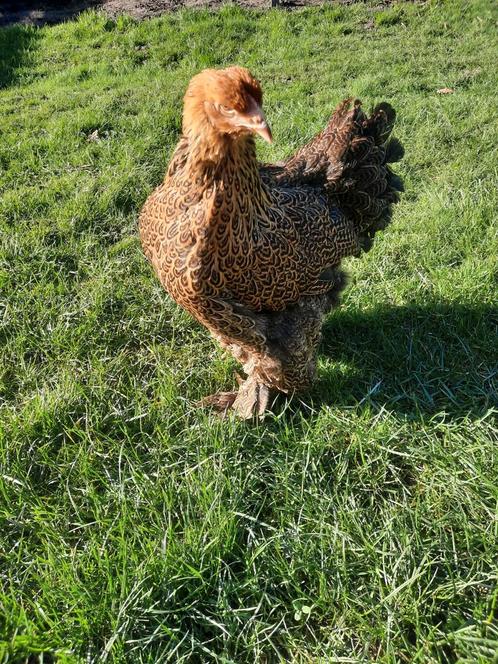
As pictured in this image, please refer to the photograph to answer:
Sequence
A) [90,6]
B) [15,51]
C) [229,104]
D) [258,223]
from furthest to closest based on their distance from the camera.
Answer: [90,6] < [15,51] < [258,223] < [229,104]

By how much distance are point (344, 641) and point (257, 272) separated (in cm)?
139

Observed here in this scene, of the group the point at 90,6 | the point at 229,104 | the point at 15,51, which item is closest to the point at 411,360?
the point at 229,104

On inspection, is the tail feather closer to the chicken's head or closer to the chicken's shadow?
the chicken's shadow

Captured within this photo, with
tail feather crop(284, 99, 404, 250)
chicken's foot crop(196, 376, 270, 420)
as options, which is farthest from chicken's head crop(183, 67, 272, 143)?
chicken's foot crop(196, 376, 270, 420)

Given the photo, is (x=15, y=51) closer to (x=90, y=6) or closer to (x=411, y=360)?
(x=90, y=6)

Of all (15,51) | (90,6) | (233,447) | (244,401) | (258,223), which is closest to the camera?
(258,223)

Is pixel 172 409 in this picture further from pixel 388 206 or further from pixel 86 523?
pixel 388 206

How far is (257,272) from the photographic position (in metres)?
1.99

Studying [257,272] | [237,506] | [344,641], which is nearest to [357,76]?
[257,272]

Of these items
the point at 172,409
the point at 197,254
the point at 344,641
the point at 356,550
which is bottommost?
the point at 344,641

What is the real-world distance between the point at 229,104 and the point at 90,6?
25.9ft

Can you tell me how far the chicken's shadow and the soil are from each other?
20.7ft

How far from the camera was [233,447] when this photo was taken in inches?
89.7

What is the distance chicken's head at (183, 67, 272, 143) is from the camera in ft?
5.07
